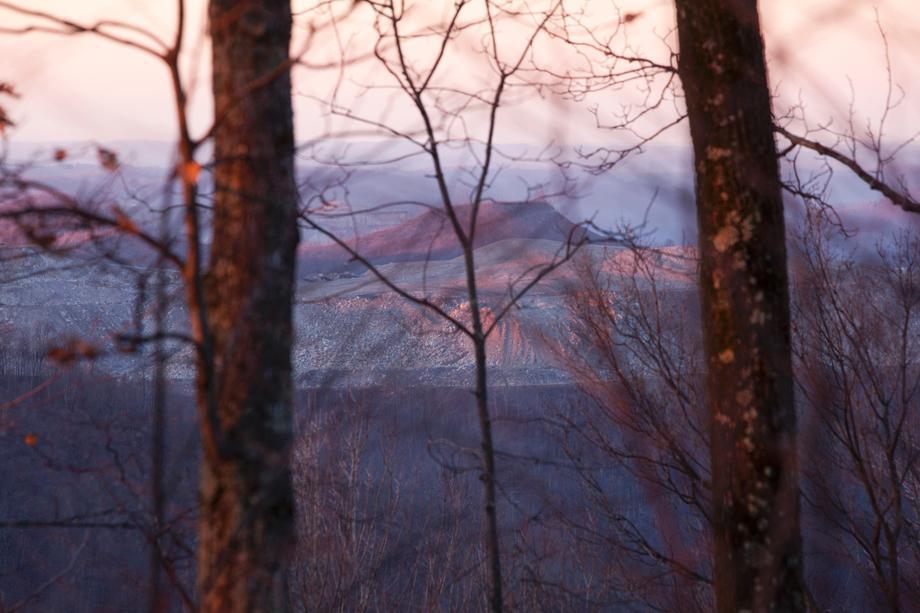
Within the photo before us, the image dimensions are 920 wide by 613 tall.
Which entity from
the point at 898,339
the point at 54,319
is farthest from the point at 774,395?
the point at 54,319

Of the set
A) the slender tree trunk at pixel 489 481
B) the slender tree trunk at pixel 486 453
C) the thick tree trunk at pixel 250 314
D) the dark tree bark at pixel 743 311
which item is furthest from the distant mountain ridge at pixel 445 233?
the thick tree trunk at pixel 250 314

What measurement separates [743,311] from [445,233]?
1235 mm

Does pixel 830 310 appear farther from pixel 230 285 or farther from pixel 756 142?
pixel 230 285

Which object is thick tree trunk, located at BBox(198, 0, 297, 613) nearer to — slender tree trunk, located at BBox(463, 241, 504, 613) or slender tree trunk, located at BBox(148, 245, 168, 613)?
slender tree trunk, located at BBox(148, 245, 168, 613)

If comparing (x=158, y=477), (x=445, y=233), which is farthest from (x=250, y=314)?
(x=445, y=233)

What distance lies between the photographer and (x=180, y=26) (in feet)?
8.43

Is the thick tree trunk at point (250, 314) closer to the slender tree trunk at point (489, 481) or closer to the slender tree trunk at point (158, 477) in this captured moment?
the slender tree trunk at point (158, 477)

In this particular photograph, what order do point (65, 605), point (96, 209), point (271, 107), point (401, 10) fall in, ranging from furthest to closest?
1. point (65, 605)
2. point (401, 10)
3. point (271, 107)
4. point (96, 209)

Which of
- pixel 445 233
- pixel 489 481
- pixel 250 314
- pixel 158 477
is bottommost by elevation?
pixel 489 481

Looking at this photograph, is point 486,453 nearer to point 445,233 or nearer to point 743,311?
point 445,233

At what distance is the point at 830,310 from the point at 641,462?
209 centimetres

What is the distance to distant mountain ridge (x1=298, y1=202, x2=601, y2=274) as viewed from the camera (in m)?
3.69

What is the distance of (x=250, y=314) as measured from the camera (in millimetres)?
2637

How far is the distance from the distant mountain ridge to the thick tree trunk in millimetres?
834
